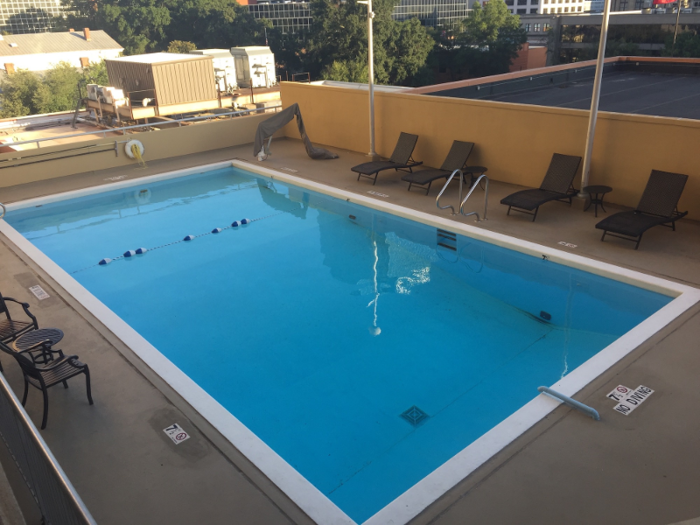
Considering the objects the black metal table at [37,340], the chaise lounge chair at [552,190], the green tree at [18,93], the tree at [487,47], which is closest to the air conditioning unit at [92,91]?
the chaise lounge chair at [552,190]

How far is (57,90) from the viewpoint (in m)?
61.4

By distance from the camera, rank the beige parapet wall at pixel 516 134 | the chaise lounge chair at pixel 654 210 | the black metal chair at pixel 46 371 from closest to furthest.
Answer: the black metal chair at pixel 46 371 → the chaise lounge chair at pixel 654 210 → the beige parapet wall at pixel 516 134

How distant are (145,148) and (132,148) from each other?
45 cm

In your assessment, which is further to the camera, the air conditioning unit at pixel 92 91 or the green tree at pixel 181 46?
the green tree at pixel 181 46

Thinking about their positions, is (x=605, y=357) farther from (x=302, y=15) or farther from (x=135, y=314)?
(x=302, y=15)

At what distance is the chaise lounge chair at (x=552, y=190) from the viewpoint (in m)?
9.67

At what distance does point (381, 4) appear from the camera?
188 feet

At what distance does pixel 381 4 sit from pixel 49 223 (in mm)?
52732

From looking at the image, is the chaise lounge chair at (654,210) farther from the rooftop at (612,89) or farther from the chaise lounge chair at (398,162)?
the rooftop at (612,89)

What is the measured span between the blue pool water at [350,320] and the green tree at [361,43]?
4752cm

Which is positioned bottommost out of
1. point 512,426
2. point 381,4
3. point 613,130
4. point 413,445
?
point 413,445

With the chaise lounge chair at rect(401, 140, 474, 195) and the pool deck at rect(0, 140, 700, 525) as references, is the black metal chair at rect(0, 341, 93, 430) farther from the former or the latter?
the chaise lounge chair at rect(401, 140, 474, 195)

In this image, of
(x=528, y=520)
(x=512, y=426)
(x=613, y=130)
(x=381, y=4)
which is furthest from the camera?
(x=381, y=4)

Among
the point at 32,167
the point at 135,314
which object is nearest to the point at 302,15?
the point at 32,167
